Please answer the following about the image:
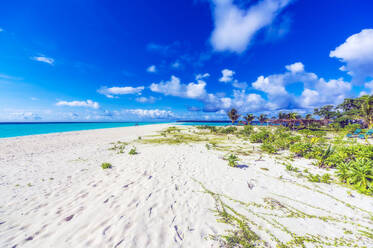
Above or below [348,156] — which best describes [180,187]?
below

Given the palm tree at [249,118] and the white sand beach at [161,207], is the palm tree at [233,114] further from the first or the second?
the white sand beach at [161,207]

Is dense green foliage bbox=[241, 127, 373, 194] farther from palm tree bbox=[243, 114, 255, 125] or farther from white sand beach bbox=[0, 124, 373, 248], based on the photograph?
palm tree bbox=[243, 114, 255, 125]

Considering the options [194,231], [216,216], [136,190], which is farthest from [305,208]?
[136,190]

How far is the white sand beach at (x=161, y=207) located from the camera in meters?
2.88

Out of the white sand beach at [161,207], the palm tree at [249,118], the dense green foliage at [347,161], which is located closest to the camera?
the white sand beach at [161,207]

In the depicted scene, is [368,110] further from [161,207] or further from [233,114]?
[161,207]

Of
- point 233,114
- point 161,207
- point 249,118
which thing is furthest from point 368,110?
point 161,207

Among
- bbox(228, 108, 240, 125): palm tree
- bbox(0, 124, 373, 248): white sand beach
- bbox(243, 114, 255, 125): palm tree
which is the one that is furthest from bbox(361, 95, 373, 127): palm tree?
bbox(0, 124, 373, 248): white sand beach

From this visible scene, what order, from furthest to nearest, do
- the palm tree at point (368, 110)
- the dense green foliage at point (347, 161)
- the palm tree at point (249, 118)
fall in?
the palm tree at point (249, 118)
the palm tree at point (368, 110)
the dense green foliage at point (347, 161)

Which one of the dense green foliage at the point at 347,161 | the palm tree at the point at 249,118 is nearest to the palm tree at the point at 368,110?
the palm tree at the point at 249,118

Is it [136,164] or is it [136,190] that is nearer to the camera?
[136,190]

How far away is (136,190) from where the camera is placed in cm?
473

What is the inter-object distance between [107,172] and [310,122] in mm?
47647

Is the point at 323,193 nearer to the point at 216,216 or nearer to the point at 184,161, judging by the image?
the point at 216,216
